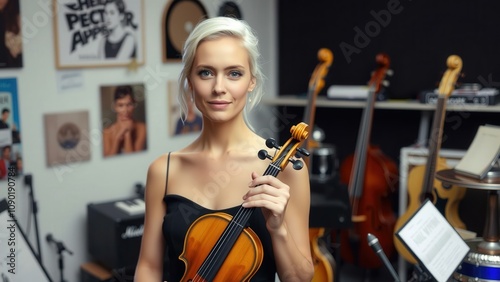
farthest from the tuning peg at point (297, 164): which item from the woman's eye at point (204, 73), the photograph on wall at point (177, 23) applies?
the photograph on wall at point (177, 23)

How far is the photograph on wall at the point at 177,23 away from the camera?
3.11m

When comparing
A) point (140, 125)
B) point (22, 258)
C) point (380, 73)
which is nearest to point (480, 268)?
point (380, 73)

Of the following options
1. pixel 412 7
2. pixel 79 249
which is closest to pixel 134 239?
pixel 79 249

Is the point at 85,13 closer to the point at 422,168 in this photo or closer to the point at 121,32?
the point at 121,32

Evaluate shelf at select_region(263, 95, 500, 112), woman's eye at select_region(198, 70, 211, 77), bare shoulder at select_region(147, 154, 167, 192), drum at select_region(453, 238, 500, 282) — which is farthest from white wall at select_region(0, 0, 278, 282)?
drum at select_region(453, 238, 500, 282)

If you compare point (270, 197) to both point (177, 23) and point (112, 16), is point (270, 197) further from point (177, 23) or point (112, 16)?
point (177, 23)

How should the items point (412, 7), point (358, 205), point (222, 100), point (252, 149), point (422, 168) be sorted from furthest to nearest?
point (412, 7)
point (358, 205)
point (422, 168)
point (252, 149)
point (222, 100)

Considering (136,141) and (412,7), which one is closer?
(136,141)

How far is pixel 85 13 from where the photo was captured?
266 centimetres

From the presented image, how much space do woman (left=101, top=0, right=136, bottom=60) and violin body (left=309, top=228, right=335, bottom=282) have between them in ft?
4.51

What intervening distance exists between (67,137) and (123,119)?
0.34 metres

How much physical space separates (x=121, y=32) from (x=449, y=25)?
189cm

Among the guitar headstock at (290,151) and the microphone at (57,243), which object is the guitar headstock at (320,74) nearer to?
the microphone at (57,243)

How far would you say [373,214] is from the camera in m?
3.04
